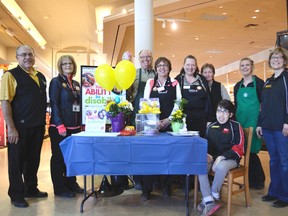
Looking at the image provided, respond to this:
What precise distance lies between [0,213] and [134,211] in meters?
1.26

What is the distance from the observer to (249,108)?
133 inches

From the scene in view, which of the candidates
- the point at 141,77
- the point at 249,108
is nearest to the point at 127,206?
the point at 141,77

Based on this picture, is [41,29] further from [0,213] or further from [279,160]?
[279,160]

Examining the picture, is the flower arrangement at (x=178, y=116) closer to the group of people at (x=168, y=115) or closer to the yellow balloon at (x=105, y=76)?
the group of people at (x=168, y=115)

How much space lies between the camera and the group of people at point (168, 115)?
2762mm

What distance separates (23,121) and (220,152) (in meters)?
2.00

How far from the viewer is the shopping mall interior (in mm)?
2885

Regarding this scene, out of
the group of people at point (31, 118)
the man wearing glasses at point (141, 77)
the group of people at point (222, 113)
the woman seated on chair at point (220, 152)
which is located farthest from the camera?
the man wearing glasses at point (141, 77)

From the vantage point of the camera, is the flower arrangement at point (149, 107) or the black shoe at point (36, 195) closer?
the flower arrangement at point (149, 107)

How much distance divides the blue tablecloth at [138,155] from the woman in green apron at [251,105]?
4.30 ft

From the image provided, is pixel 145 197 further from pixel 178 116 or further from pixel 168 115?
pixel 178 116

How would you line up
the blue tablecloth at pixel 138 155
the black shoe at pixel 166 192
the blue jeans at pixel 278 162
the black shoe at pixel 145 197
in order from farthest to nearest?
the black shoe at pixel 166 192, the black shoe at pixel 145 197, the blue jeans at pixel 278 162, the blue tablecloth at pixel 138 155

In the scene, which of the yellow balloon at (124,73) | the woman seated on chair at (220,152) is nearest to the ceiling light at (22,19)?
the yellow balloon at (124,73)

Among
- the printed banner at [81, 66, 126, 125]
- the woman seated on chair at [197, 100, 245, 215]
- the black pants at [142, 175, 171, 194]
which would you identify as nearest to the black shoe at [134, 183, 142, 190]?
the black pants at [142, 175, 171, 194]
